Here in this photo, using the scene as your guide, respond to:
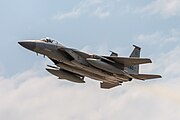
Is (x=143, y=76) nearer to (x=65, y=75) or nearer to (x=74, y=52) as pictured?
(x=74, y=52)

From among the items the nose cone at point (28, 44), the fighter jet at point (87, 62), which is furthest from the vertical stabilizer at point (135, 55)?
the nose cone at point (28, 44)

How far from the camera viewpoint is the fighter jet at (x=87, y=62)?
65438 mm

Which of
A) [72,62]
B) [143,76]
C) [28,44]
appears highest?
[28,44]

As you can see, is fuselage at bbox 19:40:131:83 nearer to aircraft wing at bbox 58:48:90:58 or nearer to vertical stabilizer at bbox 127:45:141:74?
aircraft wing at bbox 58:48:90:58

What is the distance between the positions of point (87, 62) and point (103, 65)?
2090mm

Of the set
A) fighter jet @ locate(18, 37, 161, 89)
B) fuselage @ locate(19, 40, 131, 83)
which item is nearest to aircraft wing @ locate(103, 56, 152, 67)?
fighter jet @ locate(18, 37, 161, 89)

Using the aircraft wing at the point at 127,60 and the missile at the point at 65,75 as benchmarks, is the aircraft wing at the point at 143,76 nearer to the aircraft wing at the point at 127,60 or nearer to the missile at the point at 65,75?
the aircraft wing at the point at 127,60

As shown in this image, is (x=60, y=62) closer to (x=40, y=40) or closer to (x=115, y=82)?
(x=40, y=40)

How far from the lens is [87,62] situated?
66250 mm

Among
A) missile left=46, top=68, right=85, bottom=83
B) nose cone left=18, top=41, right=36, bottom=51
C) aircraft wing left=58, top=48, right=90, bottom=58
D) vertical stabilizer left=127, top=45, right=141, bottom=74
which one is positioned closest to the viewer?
nose cone left=18, top=41, right=36, bottom=51

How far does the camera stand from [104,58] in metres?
67.2

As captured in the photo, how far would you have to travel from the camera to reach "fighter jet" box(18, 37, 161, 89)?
65.4 m

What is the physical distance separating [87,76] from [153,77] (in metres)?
8.58

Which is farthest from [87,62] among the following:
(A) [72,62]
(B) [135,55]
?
(B) [135,55]
